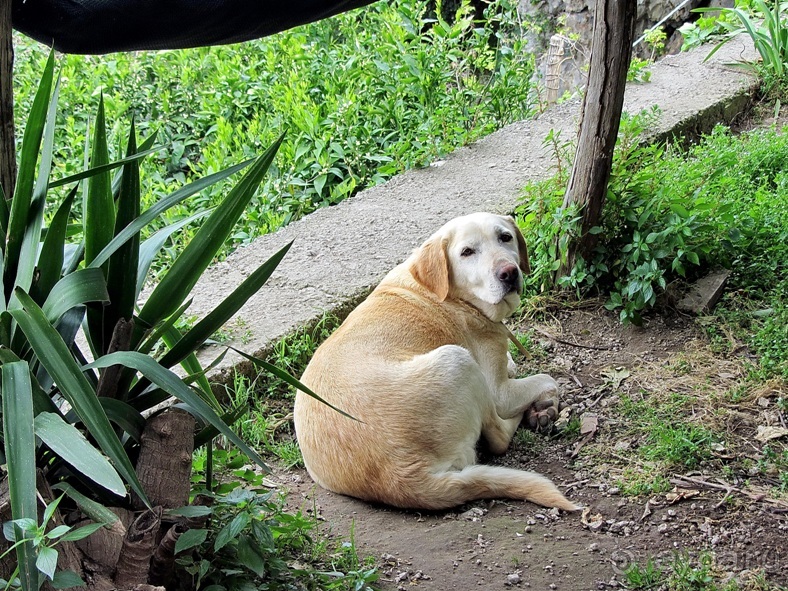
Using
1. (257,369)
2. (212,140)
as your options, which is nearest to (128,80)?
(212,140)

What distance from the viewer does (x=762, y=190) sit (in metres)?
5.57

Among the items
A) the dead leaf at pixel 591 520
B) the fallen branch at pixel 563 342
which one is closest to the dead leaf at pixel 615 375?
the fallen branch at pixel 563 342

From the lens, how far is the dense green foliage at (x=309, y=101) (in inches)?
285

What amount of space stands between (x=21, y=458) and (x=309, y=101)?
621cm

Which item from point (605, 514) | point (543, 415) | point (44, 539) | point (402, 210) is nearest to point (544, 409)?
point (543, 415)

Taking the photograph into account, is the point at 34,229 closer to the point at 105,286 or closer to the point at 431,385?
the point at 105,286

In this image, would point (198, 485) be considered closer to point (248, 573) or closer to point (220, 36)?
point (248, 573)

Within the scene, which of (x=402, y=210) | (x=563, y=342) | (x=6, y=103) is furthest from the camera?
(x=402, y=210)

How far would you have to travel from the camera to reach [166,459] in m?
2.65

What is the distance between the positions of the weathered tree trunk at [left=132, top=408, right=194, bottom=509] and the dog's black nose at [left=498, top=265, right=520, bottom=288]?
1987 millimetres

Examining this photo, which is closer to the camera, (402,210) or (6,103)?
Result: (6,103)

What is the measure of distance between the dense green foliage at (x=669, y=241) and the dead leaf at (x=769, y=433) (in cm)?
61

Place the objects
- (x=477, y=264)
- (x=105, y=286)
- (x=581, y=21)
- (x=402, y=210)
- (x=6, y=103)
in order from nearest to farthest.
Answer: (x=105, y=286) → (x=6, y=103) → (x=477, y=264) → (x=402, y=210) → (x=581, y=21)

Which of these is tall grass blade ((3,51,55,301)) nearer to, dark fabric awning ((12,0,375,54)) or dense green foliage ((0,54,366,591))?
dense green foliage ((0,54,366,591))
